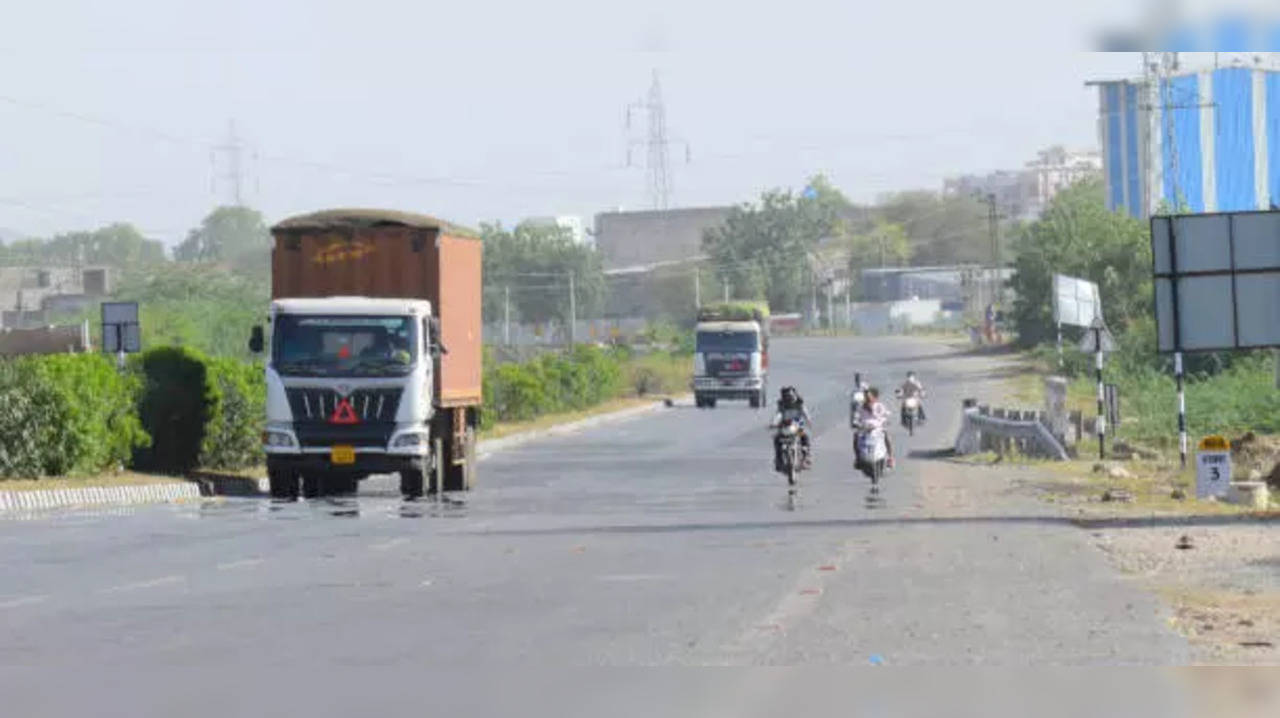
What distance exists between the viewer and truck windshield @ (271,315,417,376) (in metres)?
33.0

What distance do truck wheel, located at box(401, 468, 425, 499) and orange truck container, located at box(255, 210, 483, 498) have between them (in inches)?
0.8

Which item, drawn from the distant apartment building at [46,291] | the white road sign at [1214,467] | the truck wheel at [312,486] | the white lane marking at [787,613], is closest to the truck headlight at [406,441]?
the truck wheel at [312,486]

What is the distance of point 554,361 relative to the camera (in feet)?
254

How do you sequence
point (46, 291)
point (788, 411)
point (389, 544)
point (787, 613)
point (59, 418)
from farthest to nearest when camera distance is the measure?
point (46, 291), point (788, 411), point (59, 418), point (389, 544), point (787, 613)

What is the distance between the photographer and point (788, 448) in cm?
3525

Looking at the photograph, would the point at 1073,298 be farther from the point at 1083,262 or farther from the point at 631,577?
the point at 1083,262

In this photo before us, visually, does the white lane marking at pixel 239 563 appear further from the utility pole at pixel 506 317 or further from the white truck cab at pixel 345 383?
the utility pole at pixel 506 317

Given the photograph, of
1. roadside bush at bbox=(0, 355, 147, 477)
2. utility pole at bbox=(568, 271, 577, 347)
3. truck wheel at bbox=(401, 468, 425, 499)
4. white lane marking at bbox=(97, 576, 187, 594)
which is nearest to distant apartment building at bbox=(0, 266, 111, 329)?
utility pole at bbox=(568, 271, 577, 347)

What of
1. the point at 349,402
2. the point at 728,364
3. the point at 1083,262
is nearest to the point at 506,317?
the point at 1083,262

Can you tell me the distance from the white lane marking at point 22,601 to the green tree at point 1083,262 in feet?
264

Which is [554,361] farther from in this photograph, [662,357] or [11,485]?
[11,485]

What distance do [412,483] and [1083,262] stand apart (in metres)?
77.8

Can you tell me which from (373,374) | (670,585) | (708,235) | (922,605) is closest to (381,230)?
(373,374)

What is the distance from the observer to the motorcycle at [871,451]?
35844mm
